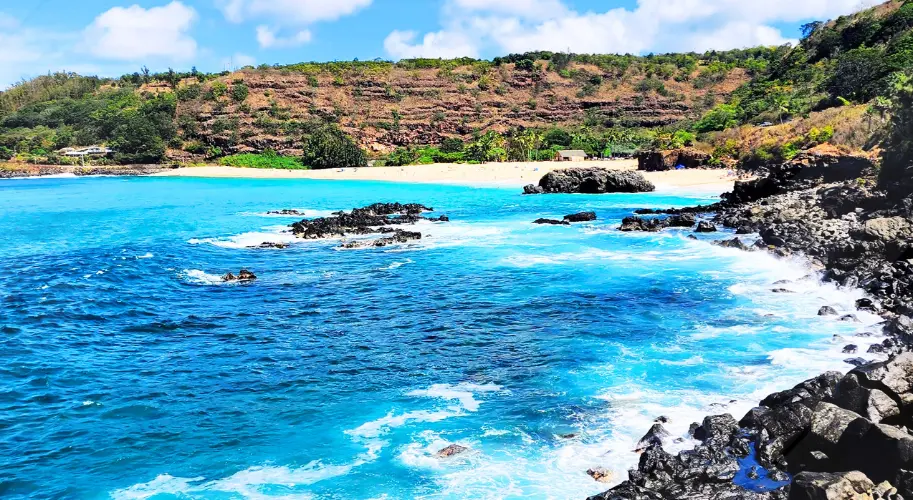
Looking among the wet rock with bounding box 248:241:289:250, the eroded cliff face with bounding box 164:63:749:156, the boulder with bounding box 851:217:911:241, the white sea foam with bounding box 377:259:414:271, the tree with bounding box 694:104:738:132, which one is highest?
the eroded cliff face with bounding box 164:63:749:156

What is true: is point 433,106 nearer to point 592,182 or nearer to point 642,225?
point 592,182

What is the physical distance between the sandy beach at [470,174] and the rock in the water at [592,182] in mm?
4489

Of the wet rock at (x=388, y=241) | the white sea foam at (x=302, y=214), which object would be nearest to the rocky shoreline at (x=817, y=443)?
the wet rock at (x=388, y=241)

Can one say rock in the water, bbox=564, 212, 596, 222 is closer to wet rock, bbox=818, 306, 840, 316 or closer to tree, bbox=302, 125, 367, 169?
wet rock, bbox=818, 306, 840, 316

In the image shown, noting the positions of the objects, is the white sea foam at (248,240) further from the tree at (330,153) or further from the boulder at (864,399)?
the tree at (330,153)

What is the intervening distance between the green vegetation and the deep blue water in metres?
83.0

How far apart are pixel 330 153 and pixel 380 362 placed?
9960cm

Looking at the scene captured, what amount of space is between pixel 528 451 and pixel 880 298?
15067 millimetres

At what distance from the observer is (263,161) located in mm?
119812

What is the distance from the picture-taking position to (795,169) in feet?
156

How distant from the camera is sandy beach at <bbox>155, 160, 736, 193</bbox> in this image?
7288 centimetres

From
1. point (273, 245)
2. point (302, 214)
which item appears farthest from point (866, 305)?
point (302, 214)

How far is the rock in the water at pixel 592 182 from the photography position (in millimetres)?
67062

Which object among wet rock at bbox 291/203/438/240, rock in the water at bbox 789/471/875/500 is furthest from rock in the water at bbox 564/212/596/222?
rock in the water at bbox 789/471/875/500
